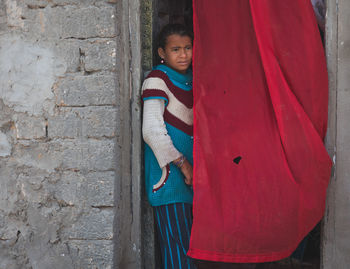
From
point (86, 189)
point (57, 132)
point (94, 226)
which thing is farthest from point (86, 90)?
point (94, 226)

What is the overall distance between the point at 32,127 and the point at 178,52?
102 cm

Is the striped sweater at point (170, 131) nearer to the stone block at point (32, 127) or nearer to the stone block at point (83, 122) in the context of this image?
the stone block at point (83, 122)

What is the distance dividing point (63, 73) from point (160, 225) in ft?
3.57

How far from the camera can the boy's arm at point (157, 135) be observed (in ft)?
7.59

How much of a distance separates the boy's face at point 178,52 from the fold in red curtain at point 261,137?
0.26 meters

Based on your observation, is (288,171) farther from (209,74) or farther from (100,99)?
(100,99)

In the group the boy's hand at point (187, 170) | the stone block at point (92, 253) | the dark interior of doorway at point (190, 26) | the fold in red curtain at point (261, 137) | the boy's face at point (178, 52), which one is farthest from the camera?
the dark interior of doorway at point (190, 26)

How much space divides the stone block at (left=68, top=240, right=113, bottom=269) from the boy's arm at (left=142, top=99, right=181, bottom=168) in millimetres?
564

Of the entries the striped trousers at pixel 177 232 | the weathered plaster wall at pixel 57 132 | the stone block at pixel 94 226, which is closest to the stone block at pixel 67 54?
the weathered plaster wall at pixel 57 132

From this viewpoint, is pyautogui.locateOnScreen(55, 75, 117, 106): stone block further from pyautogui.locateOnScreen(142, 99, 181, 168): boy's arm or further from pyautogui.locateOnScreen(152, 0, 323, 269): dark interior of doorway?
pyautogui.locateOnScreen(152, 0, 323, 269): dark interior of doorway

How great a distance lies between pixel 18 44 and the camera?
2.33 metres

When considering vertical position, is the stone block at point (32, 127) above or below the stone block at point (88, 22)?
below

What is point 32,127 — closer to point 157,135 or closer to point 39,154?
point 39,154

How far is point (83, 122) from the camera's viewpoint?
229cm
